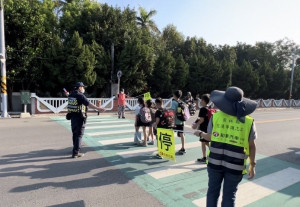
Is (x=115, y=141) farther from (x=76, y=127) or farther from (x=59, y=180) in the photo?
(x=59, y=180)

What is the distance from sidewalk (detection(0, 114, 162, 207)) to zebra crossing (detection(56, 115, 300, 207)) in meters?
0.31

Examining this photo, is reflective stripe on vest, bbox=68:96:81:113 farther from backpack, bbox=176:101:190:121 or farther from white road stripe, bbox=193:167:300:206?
white road stripe, bbox=193:167:300:206

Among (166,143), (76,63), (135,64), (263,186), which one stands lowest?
(263,186)

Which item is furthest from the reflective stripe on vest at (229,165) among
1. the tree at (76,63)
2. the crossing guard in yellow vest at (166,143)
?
A: the tree at (76,63)

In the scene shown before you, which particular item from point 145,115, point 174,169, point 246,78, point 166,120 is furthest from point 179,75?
point 174,169

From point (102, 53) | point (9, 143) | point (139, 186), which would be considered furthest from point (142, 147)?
point (102, 53)

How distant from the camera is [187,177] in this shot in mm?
4836

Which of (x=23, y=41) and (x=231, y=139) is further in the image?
(x=23, y=41)

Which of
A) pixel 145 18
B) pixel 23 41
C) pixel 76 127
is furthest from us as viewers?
pixel 145 18

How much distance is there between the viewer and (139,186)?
4.34 m

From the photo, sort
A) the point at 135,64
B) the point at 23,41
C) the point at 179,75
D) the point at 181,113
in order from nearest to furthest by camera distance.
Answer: the point at 181,113, the point at 23,41, the point at 135,64, the point at 179,75

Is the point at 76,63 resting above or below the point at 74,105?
above

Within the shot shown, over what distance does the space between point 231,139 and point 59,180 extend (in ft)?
11.2

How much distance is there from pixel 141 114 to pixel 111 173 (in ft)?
8.32
